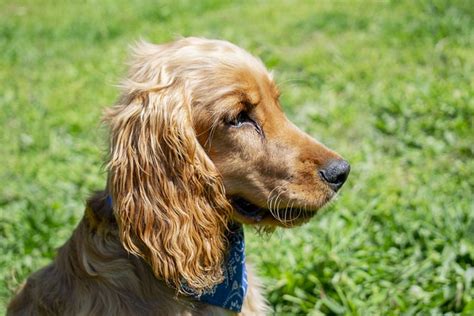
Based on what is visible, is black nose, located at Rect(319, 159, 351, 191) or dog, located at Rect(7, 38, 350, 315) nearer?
dog, located at Rect(7, 38, 350, 315)

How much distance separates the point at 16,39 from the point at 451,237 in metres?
8.15

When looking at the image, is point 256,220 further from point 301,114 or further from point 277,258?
point 301,114

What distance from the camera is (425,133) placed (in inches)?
267

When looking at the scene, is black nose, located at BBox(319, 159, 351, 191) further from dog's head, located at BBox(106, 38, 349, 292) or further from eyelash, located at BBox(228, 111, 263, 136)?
eyelash, located at BBox(228, 111, 263, 136)

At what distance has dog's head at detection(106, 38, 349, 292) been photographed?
3541 mm

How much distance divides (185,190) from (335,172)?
78cm

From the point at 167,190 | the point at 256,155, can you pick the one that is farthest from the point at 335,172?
the point at 167,190

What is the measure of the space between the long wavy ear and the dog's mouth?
0.47 ft

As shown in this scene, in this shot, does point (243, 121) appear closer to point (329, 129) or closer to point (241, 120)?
point (241, 120)

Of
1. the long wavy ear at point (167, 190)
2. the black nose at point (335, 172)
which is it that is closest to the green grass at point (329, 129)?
the long wavy ear at point (167, 190)

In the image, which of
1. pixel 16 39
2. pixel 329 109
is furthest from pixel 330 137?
pixel 16 39

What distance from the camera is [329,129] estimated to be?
712 centimetres

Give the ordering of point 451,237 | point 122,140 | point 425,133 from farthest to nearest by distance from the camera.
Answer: point 425,133
point 451,237
point 122,140

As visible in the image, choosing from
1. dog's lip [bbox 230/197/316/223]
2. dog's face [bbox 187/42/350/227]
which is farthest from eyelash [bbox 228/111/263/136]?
dog's lip [bbox 230/197/316/223]
